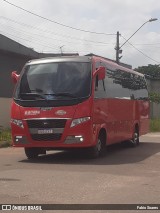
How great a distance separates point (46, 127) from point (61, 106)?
2.31 feet

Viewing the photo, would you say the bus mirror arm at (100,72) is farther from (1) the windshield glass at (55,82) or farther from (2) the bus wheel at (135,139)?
(2) the bus wheel at (135,139)

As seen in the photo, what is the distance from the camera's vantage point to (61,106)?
13.3 m

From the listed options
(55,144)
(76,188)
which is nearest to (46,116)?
(55,144)

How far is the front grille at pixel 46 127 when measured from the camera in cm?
1335

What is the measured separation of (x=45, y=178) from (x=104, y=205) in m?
2.89

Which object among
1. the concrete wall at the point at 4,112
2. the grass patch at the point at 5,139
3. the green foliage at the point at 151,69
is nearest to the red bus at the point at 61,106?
the grass patch at the point at 5,139

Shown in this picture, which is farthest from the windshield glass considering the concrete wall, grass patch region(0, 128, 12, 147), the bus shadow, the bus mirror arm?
the concrete wall

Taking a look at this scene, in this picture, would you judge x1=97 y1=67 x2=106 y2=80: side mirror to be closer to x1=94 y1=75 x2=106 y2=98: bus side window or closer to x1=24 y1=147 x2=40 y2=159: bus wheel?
x1=94 y1=75 x2=106 y2=98: bus side window

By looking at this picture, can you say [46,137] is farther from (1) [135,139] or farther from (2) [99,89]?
(1) [135,139]

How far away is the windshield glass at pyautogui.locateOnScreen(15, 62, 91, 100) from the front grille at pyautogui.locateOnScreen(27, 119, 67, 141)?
2.12 ft

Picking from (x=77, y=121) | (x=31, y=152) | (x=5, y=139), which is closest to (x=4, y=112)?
(x=5, y=139)

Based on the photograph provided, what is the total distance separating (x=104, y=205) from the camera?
7871 millimetres

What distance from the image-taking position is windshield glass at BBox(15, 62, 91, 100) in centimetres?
1357

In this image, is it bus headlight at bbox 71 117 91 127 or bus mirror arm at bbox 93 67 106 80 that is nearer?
bus headlight at bbox 71 117 91 127
